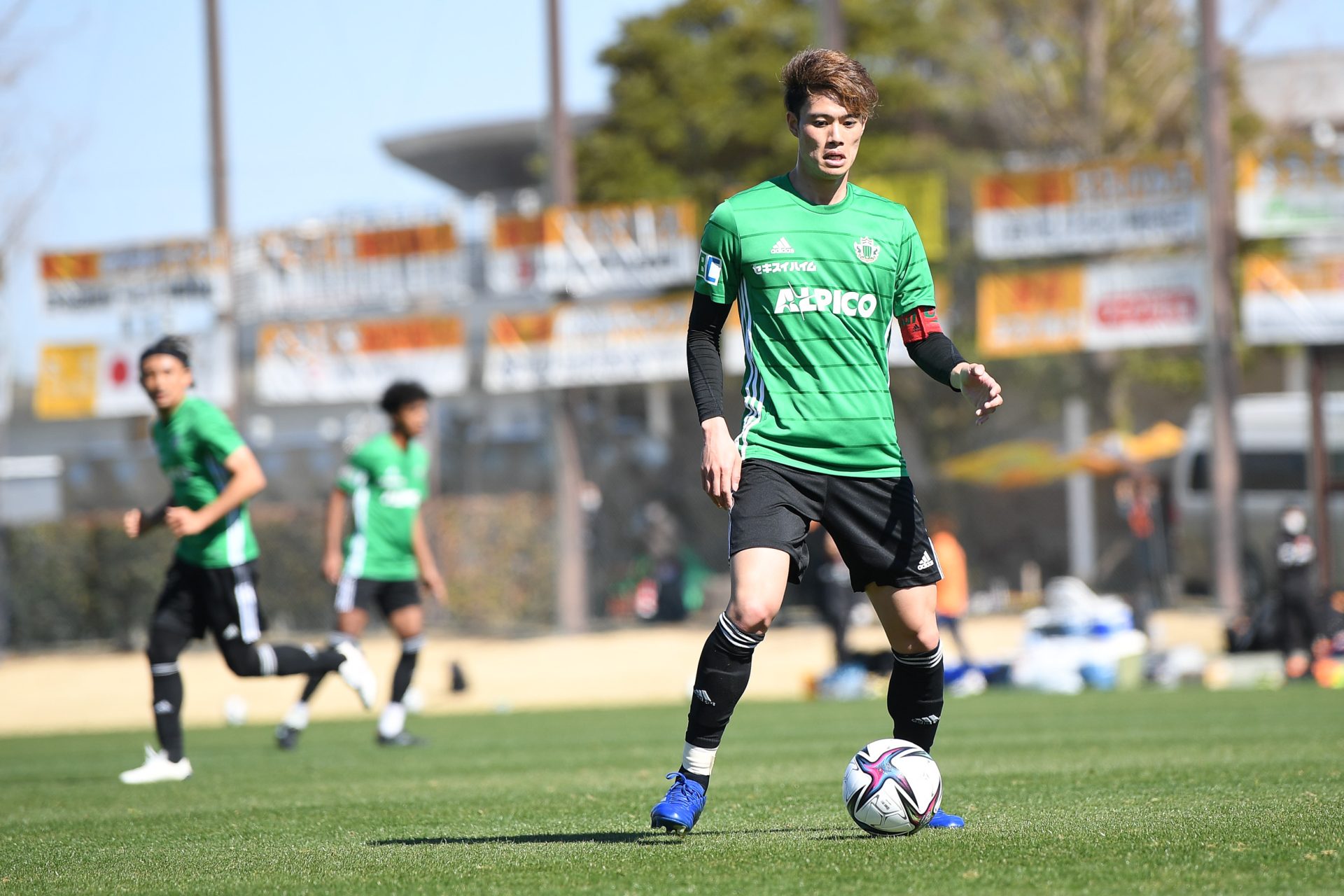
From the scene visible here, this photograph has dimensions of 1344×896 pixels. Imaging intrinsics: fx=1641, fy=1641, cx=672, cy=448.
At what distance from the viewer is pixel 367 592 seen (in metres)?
10.9

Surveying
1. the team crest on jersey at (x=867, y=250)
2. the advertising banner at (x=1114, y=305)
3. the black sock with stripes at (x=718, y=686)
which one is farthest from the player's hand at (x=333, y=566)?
the advertising banner at (x=1114, y=305)

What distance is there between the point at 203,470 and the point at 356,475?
8.98ft

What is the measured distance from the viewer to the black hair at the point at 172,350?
8.10 metres

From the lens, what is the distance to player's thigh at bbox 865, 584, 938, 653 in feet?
16.6

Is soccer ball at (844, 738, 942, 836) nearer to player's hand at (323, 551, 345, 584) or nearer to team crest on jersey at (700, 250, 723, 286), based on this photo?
team crest on jersey at (700, 250, 723, 286)

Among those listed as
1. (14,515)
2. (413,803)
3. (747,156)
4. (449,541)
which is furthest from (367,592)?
(747,156)

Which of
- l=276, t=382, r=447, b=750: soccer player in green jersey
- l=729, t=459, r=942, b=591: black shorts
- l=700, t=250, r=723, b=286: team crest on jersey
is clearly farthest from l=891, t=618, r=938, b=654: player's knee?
l=276, t=382, r=447, b=750: soccer player in green jersey

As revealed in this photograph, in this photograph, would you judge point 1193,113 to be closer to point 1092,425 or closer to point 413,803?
point 1092,425

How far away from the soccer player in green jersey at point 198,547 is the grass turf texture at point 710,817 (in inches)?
23.1

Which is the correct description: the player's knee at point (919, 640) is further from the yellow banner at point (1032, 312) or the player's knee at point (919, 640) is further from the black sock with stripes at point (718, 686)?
the yellow banner at point (1032, 312)

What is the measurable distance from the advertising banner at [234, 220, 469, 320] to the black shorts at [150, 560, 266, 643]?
1716cm

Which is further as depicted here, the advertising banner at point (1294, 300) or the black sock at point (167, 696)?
the advertising banner at point (1294, 300)

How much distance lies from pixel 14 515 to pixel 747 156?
15.0m

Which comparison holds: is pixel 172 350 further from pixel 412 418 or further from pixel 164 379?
pixel 412 418
